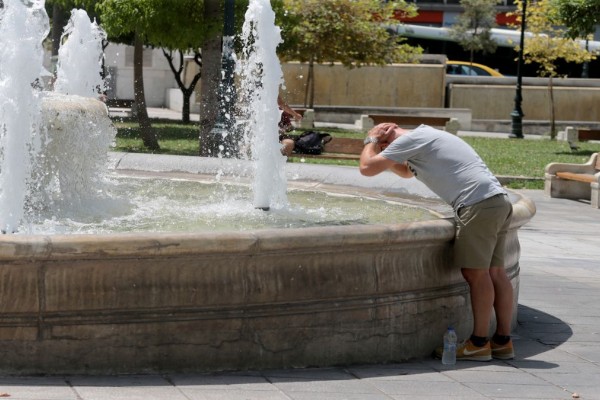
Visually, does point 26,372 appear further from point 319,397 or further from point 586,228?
point 586,228

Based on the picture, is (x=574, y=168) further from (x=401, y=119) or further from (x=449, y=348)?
(x=449, y=348)

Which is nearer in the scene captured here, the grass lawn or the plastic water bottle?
the plastic water bottle

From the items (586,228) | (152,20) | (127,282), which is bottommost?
(586,228)

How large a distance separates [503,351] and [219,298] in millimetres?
1770

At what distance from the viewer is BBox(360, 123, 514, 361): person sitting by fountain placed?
21.4ft

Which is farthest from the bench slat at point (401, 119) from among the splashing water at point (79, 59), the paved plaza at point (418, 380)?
the paved plaza at point (418, 380)

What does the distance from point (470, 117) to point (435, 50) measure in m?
18.3

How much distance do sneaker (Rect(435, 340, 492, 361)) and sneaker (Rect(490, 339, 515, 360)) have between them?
0.11m

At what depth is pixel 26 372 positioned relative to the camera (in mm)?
5668

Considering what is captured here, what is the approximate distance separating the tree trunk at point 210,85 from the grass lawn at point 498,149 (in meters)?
1.33

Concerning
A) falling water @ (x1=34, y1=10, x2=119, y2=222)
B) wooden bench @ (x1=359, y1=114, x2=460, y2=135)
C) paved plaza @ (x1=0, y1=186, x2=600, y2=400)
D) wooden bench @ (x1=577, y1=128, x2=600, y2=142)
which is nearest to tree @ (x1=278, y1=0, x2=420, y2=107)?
wooden bench @ (x1=359, y1=114, x2=460, y2=135)

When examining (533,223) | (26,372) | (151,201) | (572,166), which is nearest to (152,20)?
(572,166)

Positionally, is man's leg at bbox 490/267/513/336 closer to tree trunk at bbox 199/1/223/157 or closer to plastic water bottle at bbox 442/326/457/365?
plastic water bottle at bbox 442/326/457/365

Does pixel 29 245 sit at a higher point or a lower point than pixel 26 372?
higher
